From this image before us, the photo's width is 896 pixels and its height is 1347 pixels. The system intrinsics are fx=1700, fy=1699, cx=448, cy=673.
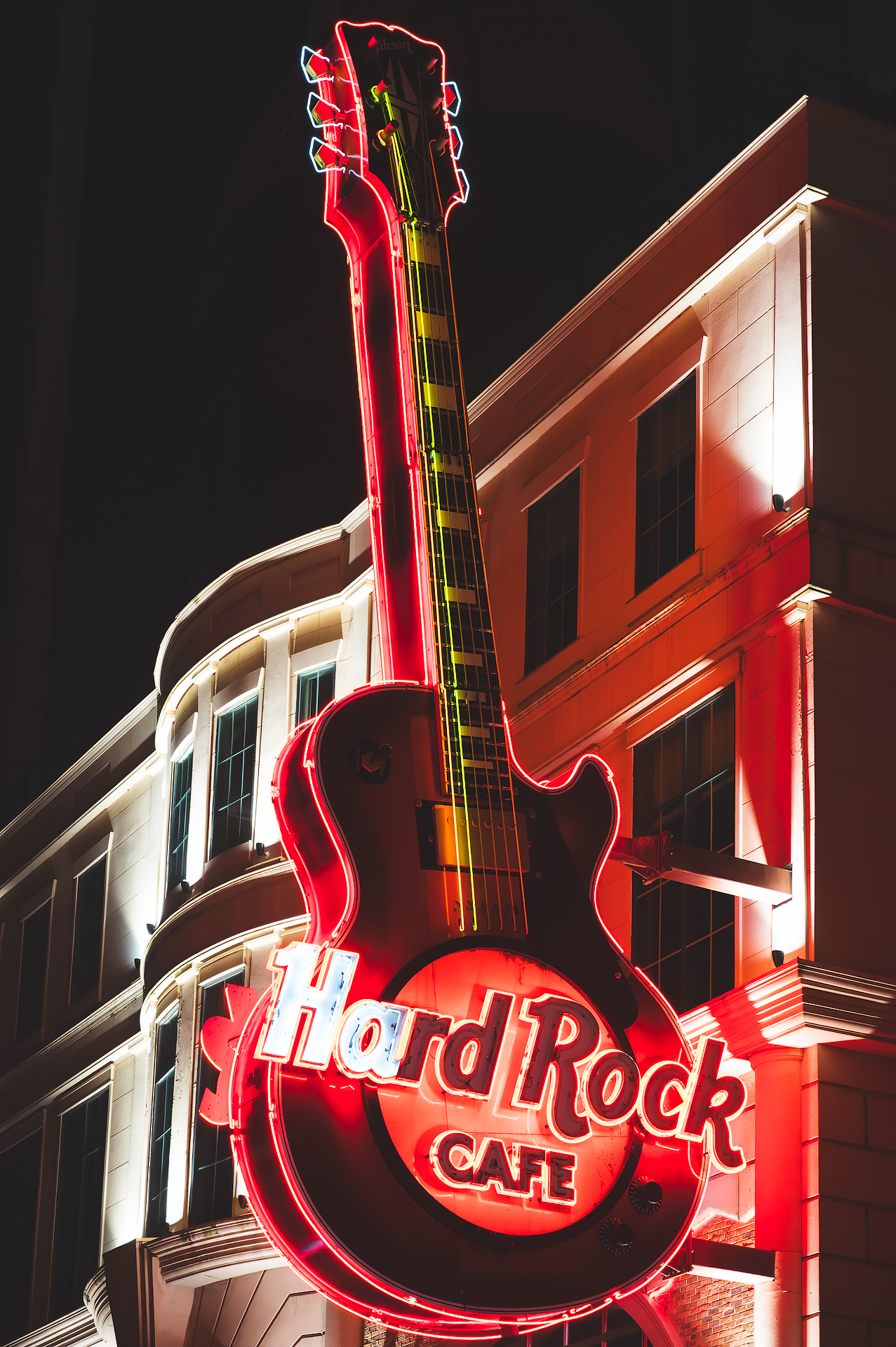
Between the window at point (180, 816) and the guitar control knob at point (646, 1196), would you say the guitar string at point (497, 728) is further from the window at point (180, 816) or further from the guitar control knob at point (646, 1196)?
the window at point (180, 816)

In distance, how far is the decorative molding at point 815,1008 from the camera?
13.1 meters

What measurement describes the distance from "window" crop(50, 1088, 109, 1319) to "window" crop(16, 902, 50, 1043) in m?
3.16

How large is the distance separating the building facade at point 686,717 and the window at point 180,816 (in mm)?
54

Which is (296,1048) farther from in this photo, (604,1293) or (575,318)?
(575,318)

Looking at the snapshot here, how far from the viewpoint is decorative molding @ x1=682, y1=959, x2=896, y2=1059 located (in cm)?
1314

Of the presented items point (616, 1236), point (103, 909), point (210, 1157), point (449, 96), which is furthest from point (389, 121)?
point (103, 909)

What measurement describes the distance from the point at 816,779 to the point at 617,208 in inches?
703

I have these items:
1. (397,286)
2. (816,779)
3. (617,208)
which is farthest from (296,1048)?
(617,208)

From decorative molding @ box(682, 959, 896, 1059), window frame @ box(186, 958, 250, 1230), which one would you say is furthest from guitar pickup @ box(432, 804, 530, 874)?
window frame @ box(186, 958, 250, 1230)

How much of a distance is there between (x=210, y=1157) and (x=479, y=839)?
9209 mm

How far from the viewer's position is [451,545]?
48.2ft

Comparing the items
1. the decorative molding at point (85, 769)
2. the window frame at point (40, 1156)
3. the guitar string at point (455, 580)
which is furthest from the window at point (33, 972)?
the guitar string at point (455, 580)

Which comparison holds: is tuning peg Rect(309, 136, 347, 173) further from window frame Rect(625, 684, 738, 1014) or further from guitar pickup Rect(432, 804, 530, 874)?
guitar pickup Rect(432, 804, 530, 874)

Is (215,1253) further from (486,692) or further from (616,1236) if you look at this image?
(486,692)
